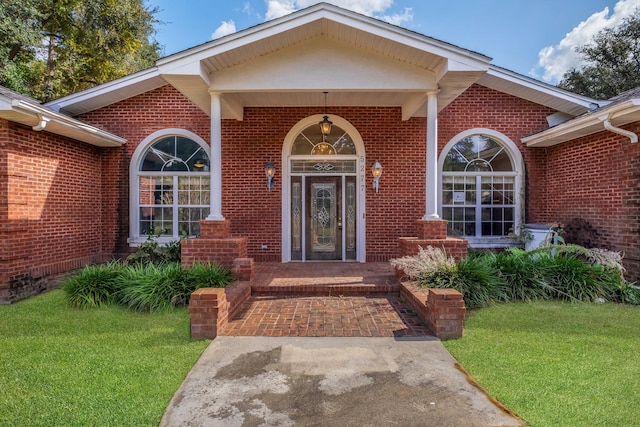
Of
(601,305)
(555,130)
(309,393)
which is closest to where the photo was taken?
(309,393)

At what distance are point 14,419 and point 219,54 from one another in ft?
17.9

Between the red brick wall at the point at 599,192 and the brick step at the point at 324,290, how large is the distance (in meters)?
4.61

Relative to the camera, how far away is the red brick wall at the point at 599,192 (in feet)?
21.6

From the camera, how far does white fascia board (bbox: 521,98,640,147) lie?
19.4 ft

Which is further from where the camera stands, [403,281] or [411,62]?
[411,62]

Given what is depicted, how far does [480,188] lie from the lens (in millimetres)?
8984

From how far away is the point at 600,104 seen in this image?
811 cm

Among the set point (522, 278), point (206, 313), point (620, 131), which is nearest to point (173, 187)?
point (206, 313)

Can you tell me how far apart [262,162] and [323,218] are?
202 centimetres

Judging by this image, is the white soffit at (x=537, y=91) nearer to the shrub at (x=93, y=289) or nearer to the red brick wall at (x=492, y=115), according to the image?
the red brick wall at (x=492, y=115)

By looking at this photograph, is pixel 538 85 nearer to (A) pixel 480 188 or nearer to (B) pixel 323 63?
(A) pixel 480 188

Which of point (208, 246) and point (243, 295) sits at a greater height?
point (208, 246)

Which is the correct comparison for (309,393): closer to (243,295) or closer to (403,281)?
(243,295)

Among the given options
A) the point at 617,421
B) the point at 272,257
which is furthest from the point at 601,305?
the point at 272,257
